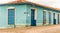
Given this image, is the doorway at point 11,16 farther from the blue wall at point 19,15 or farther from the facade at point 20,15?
the blue wall at point 19,15

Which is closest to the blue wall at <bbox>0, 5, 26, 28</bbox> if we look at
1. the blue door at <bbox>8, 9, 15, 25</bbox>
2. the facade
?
the facade

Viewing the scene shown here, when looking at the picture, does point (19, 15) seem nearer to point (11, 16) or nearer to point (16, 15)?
point (16, 15)

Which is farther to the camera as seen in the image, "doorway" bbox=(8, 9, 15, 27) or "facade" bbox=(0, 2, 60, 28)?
"doorway" bbox=(8, 9, 15, 27)

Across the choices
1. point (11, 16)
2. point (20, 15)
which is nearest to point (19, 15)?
point (20, 15)

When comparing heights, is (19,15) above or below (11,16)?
above

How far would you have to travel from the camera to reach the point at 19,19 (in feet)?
63.9

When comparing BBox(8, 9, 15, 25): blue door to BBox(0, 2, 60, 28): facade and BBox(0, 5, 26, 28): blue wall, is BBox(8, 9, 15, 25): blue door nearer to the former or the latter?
BBox(0, 2, 60, 28): facade

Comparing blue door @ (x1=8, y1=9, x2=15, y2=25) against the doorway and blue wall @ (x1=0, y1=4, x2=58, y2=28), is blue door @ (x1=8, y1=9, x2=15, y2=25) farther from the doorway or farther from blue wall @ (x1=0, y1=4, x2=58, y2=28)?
blue wall @ (x1=0, y1=4, x2=58, y2=28)

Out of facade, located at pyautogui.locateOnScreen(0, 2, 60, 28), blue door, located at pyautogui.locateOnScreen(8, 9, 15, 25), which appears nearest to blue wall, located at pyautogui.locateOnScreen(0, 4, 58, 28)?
facade, located at pyautogui.locateOnScreen(0, 2, 60, 28)

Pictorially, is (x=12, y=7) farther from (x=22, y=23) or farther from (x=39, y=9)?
(x=39, y=9)

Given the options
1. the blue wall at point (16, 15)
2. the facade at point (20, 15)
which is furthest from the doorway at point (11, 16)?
the blue wall at point (16, 15)

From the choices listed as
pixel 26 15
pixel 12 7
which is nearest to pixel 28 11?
pixel 26 15

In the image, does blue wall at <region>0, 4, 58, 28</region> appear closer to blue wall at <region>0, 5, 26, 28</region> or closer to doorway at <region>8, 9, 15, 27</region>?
blue wall at <region>0, 5, 26, 28</region>

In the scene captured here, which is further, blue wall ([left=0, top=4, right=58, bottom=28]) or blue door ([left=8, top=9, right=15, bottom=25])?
blue door ([left=8, top=9, right=15, bottom=25])
